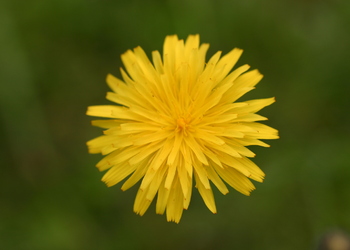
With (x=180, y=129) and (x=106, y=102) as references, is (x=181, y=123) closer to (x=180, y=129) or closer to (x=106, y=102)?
(x=180, y=129)

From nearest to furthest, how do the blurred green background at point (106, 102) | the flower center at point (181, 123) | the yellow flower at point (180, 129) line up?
the yellow flower at point (180, 129), the flower center at point (181, 123), the blurred green background at point (106, 102)

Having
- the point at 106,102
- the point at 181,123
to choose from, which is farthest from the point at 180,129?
the point at 106,102

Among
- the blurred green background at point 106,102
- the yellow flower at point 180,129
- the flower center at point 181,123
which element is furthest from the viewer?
the blurred green background at point 106,102

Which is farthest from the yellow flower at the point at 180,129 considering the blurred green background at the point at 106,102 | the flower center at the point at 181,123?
the blurred green background at the point at 106,102

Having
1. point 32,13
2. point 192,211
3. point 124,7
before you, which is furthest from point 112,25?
point 192,211

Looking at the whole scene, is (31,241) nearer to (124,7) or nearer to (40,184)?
(40,184)

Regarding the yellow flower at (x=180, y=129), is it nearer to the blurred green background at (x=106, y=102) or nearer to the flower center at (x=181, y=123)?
the flower center at (x=181, y=123)
